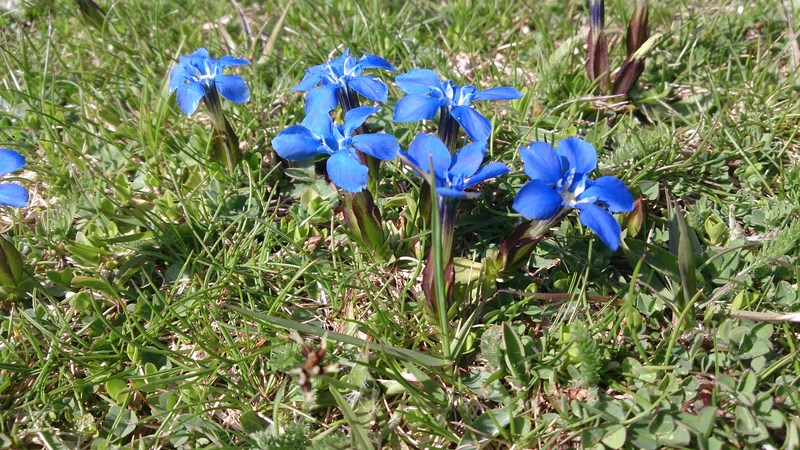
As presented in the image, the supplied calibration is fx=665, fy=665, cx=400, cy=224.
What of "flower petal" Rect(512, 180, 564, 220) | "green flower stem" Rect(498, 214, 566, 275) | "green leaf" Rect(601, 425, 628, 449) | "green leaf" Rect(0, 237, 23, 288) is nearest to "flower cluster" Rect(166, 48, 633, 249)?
"flower petal" Rect(512, 180, 564, 220)

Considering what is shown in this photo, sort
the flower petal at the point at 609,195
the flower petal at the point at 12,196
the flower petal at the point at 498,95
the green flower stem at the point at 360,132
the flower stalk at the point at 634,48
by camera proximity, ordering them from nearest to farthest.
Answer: the flower petal at the point at 609,195 < the flower petal at the point at 12,196 < the flower petal at the point at 498,95 < the green flower stem at the point at 360,132 < the flower stalk at the point at 634,48

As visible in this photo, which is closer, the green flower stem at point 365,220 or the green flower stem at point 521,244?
the green flower stem at point 521,244

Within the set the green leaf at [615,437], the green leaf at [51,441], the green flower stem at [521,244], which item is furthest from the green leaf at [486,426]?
the green leaf at [51,441]

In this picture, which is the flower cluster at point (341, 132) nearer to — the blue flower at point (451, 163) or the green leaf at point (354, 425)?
the blue flower at point (451, 163)

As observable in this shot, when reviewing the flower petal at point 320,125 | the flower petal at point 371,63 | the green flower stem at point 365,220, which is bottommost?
the green flower stem at point 365,220

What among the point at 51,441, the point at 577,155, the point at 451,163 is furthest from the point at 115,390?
the point at 577,155

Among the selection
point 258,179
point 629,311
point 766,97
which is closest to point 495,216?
point 629,311

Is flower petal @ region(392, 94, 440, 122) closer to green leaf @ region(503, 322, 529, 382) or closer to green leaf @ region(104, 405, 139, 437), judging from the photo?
green leaf @ region(503, 322, 529, 382)

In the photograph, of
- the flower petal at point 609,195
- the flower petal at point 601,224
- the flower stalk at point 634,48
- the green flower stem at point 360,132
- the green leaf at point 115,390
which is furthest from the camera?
the flower stalk at point 634,48
